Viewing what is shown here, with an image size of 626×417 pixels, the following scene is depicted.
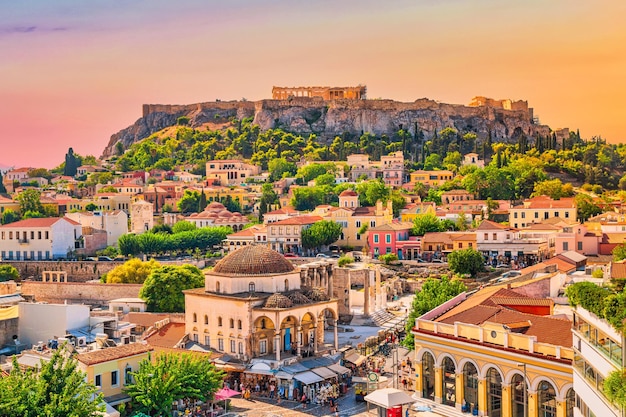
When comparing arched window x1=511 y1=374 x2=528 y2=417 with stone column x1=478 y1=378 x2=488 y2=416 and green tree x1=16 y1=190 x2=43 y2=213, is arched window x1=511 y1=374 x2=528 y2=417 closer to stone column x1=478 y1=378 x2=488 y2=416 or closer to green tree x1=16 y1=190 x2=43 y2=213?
stone column x1=478 y1=378 x2=488 y2=416

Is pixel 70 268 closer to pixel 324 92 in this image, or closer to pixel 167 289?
pixel 167 289

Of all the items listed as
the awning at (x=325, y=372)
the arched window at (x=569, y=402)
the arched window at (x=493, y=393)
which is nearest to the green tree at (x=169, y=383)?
the awning at (x=325, y=372)

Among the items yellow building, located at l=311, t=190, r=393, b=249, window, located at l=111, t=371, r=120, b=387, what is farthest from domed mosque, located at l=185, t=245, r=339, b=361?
yellow building, located at l=311, t=190, r=393, b=249

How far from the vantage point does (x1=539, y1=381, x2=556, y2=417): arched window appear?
86.1 feet

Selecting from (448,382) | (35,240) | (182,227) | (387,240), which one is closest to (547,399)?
(448,382)

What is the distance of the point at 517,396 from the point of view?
90.7 feet

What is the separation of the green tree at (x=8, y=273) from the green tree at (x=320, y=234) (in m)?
23.6

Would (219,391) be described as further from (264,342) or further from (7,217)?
(7,217)

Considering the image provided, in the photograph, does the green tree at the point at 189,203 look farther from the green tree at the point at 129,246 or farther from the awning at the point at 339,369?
the awning at the point at 339,369

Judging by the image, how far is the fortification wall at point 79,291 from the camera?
60.4 metres

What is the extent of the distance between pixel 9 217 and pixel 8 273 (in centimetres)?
2196

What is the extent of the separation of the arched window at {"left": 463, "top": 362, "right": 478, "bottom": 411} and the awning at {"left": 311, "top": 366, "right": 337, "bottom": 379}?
8.97 meters

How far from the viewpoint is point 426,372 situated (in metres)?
31.0

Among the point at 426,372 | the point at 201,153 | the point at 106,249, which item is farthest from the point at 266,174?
the point at 426,372
